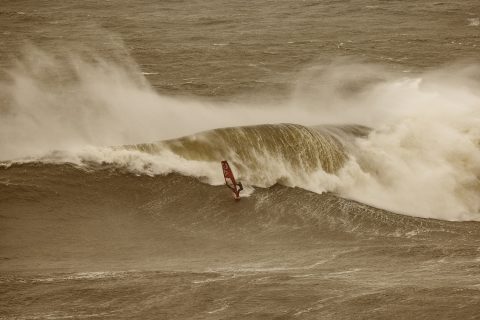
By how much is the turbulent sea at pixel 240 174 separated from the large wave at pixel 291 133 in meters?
0.07

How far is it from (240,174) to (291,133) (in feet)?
7.52

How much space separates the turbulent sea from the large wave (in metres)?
0.07

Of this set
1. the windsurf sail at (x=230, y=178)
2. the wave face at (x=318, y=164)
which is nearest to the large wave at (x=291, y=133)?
the wave face at (x=318, y=164)

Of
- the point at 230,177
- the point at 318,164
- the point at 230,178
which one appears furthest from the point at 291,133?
the point at 230,177

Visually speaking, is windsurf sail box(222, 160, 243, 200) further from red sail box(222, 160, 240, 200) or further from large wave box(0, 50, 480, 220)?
large wave box(0, 50, 480, 220)

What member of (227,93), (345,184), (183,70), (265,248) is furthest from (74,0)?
(265,248)

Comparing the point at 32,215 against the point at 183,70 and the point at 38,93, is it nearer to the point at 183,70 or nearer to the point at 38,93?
the point at 38,93

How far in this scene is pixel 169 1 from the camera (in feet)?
135

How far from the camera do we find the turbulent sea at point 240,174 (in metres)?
10.2

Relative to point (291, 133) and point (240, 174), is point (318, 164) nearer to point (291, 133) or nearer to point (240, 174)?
point (291, 133)

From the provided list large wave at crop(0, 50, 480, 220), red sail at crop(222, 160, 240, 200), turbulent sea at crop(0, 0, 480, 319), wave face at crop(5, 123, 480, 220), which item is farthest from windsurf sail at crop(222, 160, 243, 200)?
large wave at crop(0, 50, 480, 220)

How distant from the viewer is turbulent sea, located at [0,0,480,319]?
10.2 metres

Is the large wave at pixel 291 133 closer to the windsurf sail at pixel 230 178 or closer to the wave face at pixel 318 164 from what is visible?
the wave face at pixel 318 164

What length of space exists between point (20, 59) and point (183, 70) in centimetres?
723
